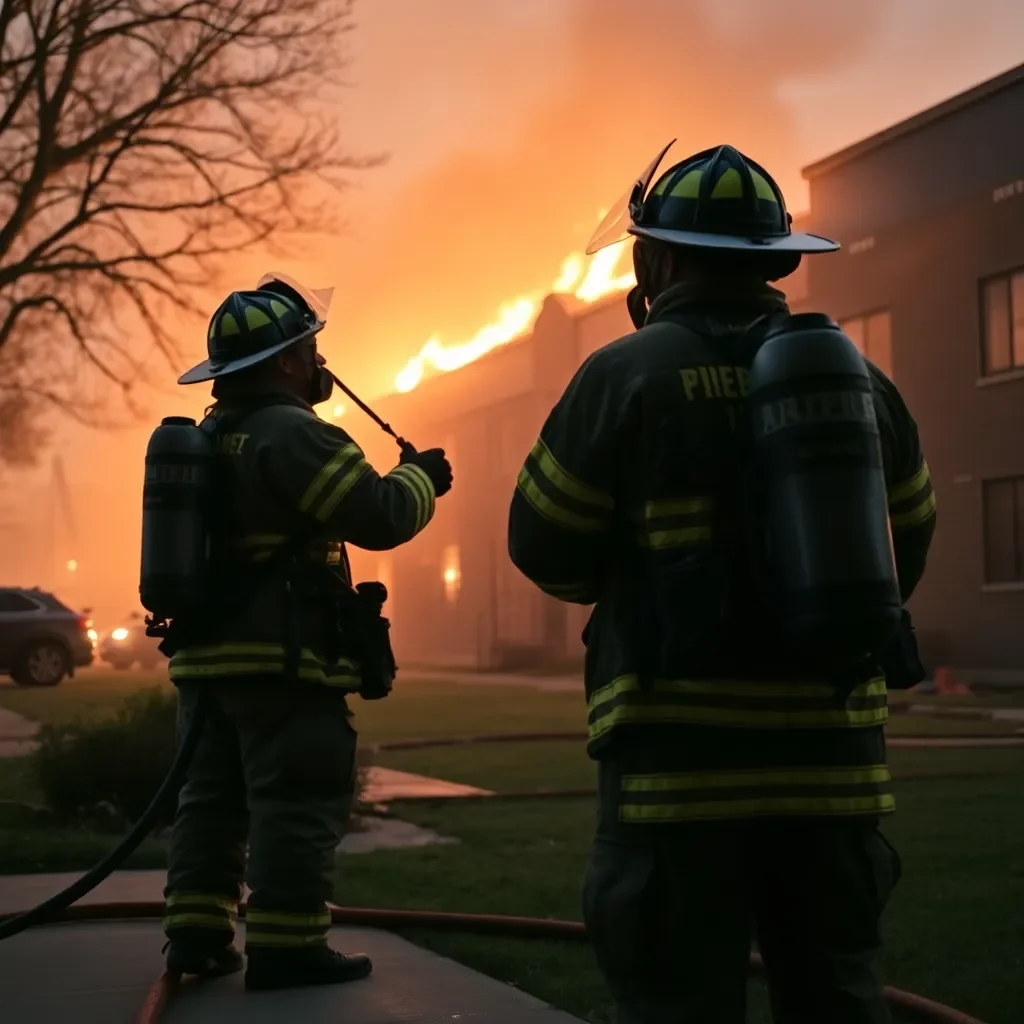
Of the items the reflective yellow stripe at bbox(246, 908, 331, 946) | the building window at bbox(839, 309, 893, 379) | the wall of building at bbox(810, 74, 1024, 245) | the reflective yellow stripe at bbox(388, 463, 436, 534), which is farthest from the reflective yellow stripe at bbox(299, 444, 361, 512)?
the building window at bbox(839, 309, 893, 379)

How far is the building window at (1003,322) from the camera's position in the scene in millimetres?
22875

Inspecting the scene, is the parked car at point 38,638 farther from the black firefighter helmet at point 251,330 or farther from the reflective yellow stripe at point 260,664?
the reflective yellow stripe at point 260,664

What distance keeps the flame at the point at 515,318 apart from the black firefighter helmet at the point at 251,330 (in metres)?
34.1

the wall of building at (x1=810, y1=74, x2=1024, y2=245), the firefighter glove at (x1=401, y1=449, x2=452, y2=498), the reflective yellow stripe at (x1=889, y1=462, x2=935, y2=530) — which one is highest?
the wall of building at (x1=810, y1=74, x2=1024, y2=245)

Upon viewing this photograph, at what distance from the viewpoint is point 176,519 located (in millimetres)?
4062

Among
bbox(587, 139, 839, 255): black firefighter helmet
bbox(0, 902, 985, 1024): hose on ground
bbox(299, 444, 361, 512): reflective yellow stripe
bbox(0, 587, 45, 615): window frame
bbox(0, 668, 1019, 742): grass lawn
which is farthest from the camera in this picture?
bbox(0, 587, 45, 615): window frame

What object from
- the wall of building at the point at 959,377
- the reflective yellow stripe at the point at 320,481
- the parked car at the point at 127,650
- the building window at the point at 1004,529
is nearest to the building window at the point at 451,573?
the parked car at the point at 127,650

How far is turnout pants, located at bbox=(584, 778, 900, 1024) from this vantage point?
7.82 ft

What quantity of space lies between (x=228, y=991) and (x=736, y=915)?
2142 mm

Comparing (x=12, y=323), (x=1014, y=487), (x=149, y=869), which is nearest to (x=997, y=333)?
(x=1014, y=487)

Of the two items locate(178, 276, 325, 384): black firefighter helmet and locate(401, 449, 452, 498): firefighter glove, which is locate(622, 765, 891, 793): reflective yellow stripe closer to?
locate(401, 449, 452, 498): firefighter glove

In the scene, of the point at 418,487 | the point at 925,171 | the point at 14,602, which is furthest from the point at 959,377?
the point at 418,487

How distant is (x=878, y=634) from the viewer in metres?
2.32

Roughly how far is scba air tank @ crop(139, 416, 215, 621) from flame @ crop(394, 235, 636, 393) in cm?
3440
